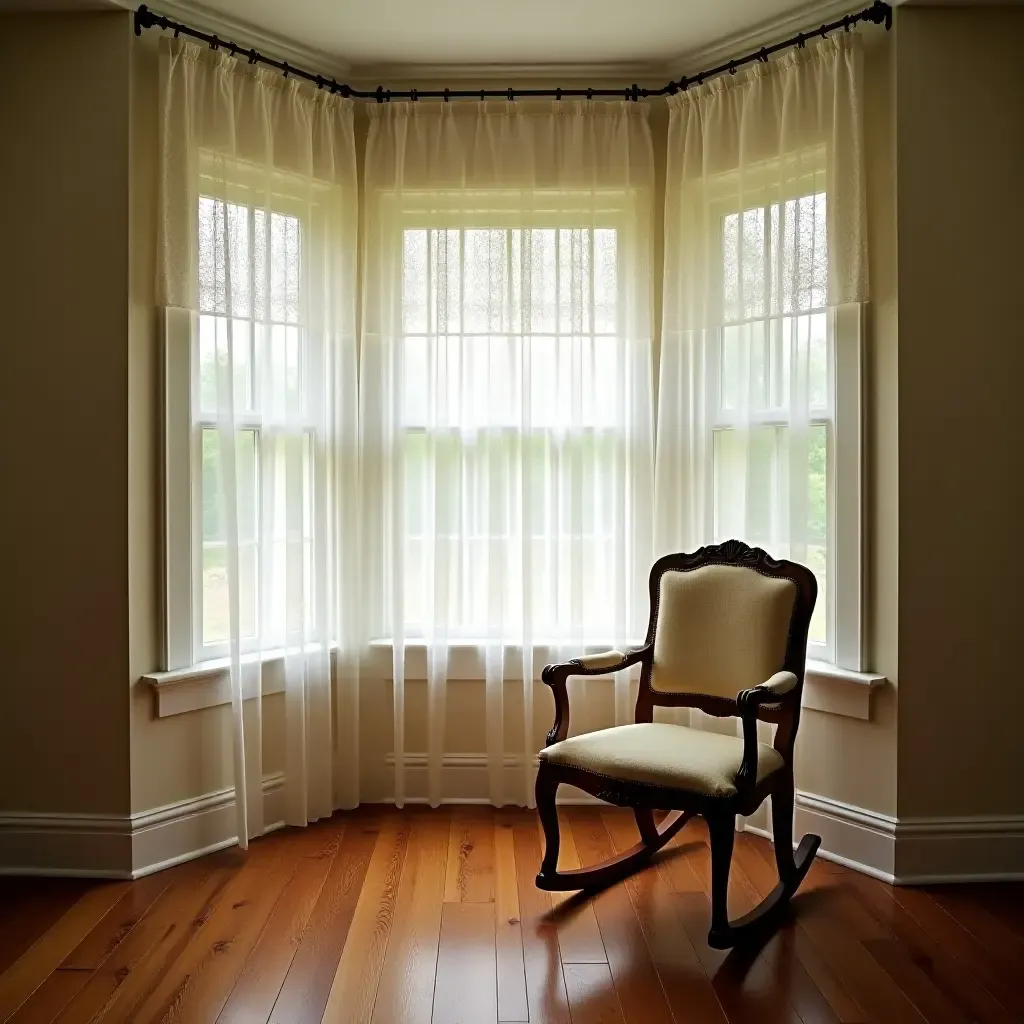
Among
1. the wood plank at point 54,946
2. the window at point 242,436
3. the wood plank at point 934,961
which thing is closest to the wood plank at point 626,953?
the wood plank at point 934,961

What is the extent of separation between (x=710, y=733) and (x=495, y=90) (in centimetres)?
264

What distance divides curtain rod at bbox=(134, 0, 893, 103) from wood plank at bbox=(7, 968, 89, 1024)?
2.91 m

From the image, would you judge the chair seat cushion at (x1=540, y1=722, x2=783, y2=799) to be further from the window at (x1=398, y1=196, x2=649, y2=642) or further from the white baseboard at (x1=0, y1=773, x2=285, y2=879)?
the white baseboard at (x1=0, y1=773, x2=285, y2=879)

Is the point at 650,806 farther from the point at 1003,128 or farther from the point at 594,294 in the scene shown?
the point at 1003,128

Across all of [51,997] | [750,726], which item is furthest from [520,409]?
[51,997]

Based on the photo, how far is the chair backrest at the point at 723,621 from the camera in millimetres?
3029

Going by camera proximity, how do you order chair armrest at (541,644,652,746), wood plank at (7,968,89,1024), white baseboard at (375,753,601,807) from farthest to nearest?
white baseboard at (375,753,601,807)
chair armrest at (541,644,652,746)
wood plank at (7,968,89,1024)

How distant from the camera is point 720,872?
8.57ft

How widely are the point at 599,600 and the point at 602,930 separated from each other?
55.1 inches

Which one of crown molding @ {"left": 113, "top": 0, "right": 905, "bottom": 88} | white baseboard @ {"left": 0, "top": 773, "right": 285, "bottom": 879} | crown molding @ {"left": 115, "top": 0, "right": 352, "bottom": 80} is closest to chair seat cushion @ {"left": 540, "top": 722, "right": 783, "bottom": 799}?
white baseboard @ {"left": 0, "top": 773, "right": 285, "bottom": 879}

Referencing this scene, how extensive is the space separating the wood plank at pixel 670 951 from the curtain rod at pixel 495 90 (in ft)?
9.52

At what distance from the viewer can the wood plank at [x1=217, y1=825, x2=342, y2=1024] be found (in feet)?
7.70

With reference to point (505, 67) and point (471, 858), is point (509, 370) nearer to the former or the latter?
point (505, 67)

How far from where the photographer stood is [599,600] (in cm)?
387
